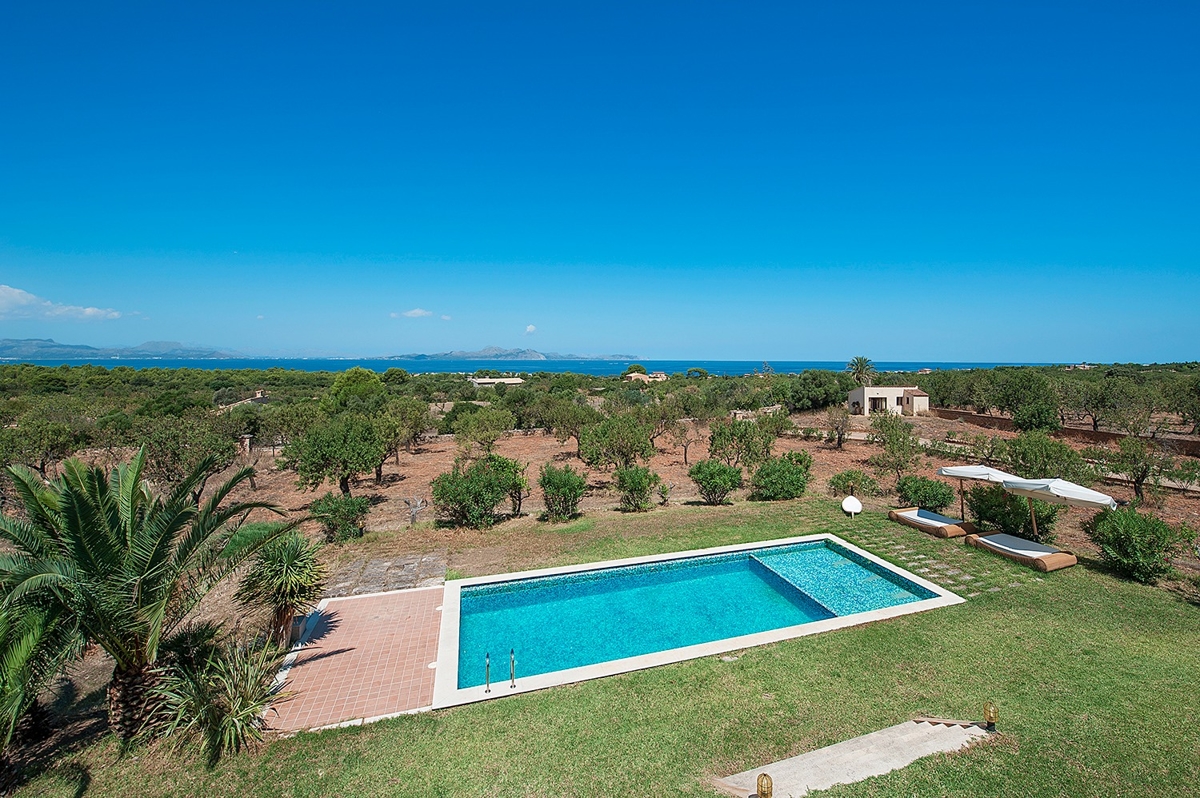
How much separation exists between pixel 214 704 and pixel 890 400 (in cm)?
4411

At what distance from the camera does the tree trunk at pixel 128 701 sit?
218 inches

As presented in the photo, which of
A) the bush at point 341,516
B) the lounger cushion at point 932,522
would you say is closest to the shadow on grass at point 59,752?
the bush at point 341,516

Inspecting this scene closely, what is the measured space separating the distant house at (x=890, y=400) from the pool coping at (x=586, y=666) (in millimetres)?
32841

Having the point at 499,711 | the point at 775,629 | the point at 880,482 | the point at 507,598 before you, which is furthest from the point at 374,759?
the point at 880,482

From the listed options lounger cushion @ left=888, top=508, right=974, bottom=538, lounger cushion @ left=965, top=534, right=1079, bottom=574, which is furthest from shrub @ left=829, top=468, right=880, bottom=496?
lounger cushion @ left=965, top=534, right=1079, bottom=574

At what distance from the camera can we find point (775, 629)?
8.44 metres

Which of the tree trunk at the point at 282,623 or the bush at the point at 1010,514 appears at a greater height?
the bush at the point at 1010,514

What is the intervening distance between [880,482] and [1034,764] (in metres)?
14.5

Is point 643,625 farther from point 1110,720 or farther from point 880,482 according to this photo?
point 880,482

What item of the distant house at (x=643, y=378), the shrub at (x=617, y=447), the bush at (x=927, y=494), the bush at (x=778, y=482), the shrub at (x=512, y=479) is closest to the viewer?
the bush at (x=927, y=494)

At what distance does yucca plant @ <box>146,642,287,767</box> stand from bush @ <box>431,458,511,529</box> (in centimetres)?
714

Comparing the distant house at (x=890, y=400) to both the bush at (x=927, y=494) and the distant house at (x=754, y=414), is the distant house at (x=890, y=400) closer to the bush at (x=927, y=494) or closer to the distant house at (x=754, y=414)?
the distant house at (x=754, y=414)

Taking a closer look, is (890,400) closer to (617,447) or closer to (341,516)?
(617,447)

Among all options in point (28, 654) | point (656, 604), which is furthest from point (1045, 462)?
point (28, 654)
